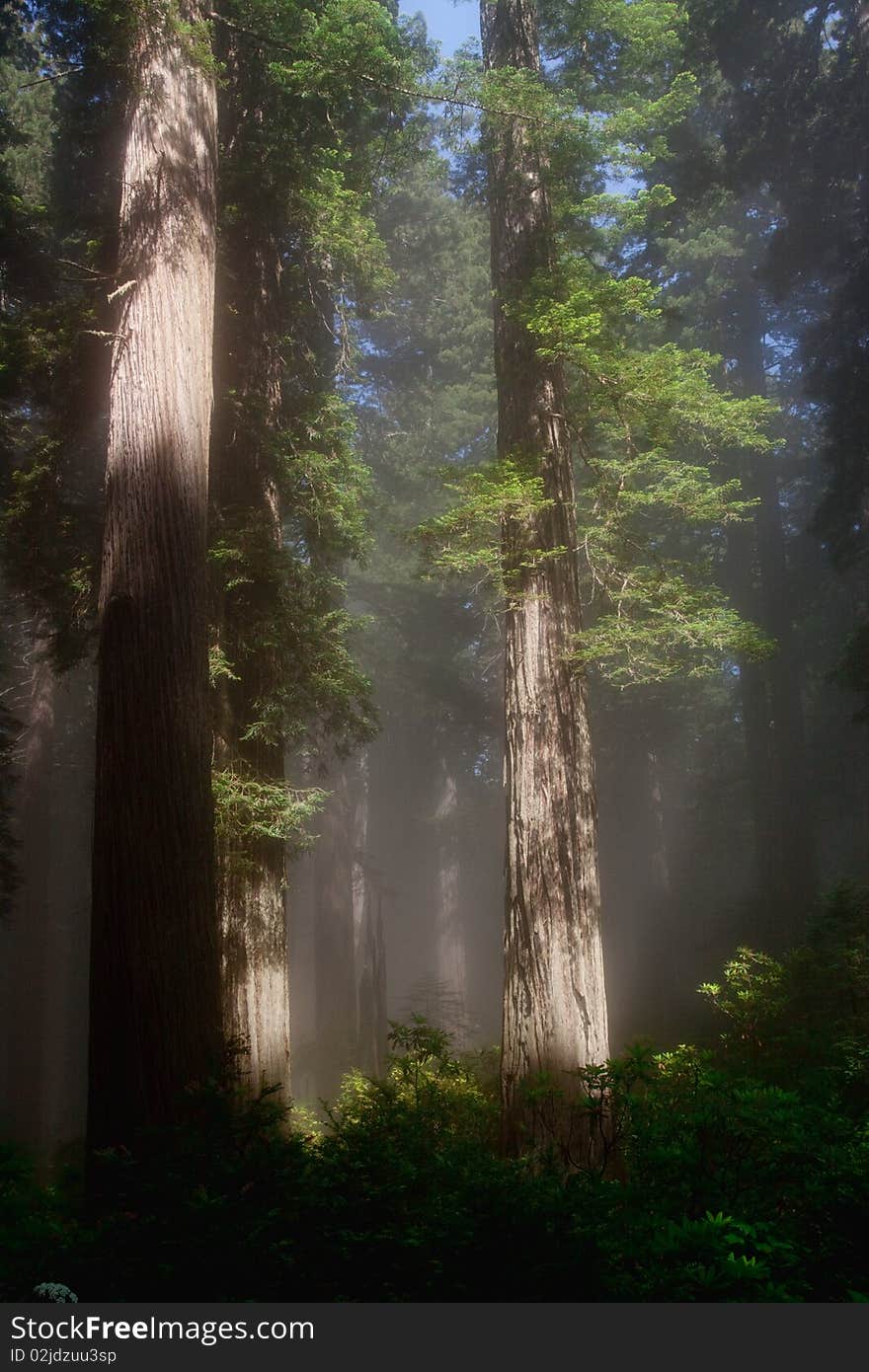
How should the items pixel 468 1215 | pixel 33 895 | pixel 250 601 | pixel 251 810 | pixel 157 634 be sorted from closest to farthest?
pixel 468 1215
pixel 157 634
pixel 251 810
pixel 250 601
pixel 33 895

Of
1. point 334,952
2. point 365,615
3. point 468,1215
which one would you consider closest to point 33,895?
point 334,952

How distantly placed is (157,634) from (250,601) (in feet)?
7.44

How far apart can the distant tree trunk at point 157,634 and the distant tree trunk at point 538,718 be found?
2.35m

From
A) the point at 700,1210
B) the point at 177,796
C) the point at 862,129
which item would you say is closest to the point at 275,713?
the point at 177,796

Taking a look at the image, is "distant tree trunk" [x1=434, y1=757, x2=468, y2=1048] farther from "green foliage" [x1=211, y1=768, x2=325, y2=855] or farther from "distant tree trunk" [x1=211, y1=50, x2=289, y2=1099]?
"green foliage" [x1=211, y1=768, x2=325, y2=855]

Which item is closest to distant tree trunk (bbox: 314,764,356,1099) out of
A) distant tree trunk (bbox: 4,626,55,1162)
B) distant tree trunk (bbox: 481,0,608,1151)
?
distant tree trunk (bbox: 4,626,55,1162)

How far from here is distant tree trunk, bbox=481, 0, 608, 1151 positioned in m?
5.77

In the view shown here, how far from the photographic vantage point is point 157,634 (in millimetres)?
5113

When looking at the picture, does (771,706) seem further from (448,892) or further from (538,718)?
(448,892)

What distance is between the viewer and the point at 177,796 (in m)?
4.81

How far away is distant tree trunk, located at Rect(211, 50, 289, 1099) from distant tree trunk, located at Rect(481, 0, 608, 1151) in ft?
6.82

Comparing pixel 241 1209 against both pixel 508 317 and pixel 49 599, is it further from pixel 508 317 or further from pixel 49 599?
pixel 508 317

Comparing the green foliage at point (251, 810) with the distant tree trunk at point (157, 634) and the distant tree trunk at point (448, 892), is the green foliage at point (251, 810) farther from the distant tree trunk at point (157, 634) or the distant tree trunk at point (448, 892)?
the distant tree trunk at point (448, 892)
